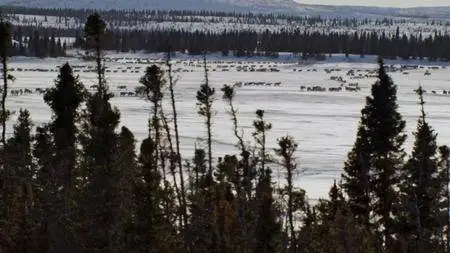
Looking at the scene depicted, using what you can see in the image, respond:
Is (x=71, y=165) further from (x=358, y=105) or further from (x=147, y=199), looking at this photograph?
(x=358, y=105)

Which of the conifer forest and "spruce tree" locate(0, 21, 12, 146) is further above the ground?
"spruce tree" locate(0, 21, 12, 146)

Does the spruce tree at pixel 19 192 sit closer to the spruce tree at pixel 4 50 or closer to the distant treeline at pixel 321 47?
the spruce tree at pixel 4 50

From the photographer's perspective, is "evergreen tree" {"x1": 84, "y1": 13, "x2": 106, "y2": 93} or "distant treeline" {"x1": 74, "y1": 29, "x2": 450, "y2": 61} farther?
"distant treeline" {"x1": 74, "y1": 29, "x2": 450, "y2": 61}

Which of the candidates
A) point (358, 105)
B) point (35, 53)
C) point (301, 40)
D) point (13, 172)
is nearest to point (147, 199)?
point (13, 172)

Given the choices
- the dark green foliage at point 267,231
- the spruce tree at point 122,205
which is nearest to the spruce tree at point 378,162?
the dark green foliage at point 267,231

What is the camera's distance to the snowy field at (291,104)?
5142 centimetres

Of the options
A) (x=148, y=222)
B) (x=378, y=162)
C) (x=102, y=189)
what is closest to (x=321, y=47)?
(x=378, y=162)

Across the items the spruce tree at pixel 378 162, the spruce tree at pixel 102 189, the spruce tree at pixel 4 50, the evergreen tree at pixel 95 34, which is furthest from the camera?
the spruce tree at pixel 4 50

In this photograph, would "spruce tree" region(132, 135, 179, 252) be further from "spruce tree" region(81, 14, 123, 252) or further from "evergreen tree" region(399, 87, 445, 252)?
"evergreen tree" region(399, 87, 445, 252)

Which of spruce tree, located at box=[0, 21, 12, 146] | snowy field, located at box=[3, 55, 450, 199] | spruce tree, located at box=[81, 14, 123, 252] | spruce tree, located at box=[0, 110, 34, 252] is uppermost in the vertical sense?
spruce tree, located at box=[0, 21, 12, 146]

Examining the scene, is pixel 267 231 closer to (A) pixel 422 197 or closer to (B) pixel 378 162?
(B) pixel 378 162

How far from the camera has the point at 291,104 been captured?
8200 centimetres

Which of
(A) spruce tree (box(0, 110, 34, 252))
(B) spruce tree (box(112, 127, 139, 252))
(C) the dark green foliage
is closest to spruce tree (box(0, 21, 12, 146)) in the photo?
(A) spruce tree (box(0, 110, 34, 252))

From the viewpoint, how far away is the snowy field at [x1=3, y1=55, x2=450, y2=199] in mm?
51419
